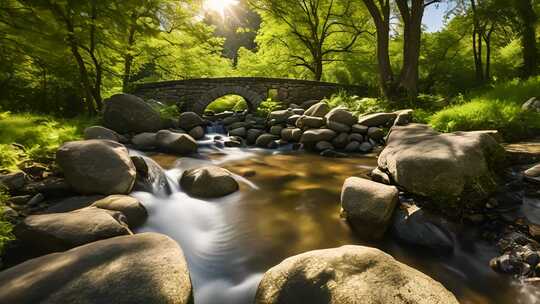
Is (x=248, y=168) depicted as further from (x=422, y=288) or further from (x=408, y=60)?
(x=408, y=60)

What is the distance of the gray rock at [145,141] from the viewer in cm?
932

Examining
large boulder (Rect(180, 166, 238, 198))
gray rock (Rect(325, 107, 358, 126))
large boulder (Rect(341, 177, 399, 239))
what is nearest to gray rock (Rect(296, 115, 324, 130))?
gray rock (Rect(325, 107, 358, 126))

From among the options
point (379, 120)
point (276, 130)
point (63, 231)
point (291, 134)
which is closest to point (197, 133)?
point (276, 130)

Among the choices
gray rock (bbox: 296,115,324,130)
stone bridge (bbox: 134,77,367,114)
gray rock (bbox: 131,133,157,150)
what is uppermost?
stone bridge (bbox: 134,77,367,114)

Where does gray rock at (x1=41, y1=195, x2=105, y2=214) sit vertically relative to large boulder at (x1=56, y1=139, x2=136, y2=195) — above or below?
below

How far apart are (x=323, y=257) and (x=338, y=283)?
1.04ft

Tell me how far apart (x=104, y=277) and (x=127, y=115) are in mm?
8664

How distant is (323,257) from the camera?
2.83 metres

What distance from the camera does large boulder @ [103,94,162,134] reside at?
32.6ft

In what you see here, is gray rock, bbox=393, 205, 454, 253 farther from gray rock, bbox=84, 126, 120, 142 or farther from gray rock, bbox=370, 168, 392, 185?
gray rock, bbox=84, 126, 120, 142

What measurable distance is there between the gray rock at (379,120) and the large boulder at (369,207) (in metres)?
6.05

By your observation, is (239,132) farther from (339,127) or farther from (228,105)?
(228,105)

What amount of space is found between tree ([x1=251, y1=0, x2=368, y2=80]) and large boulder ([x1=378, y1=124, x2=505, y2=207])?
17.1 m

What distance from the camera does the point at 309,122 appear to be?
1080 cm
